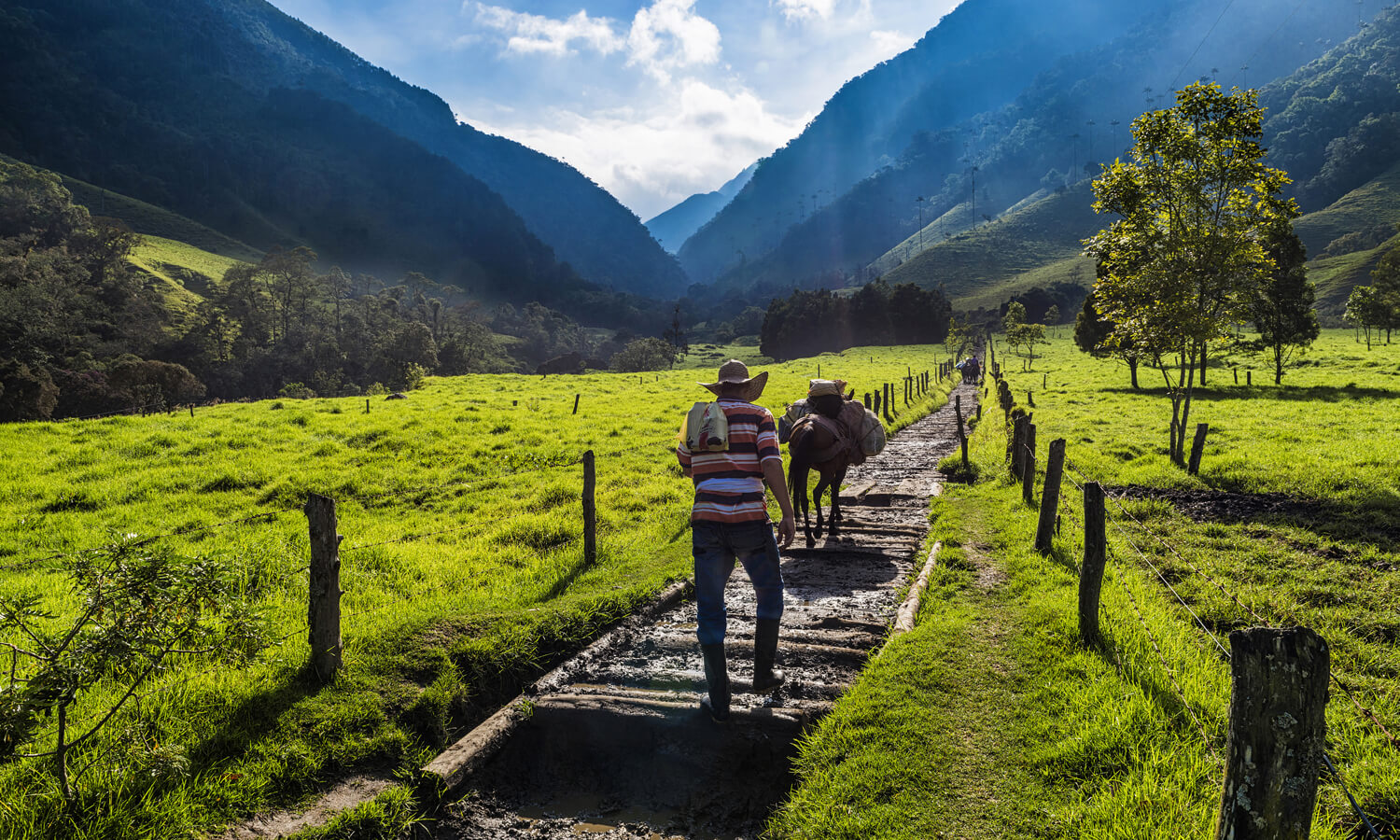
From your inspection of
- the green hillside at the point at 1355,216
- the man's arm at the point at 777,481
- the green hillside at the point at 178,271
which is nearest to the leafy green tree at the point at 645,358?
the green hillside at the point at 178,271

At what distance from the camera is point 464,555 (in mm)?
9938

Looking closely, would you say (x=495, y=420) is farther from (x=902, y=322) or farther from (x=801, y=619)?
(x=902, y=322)

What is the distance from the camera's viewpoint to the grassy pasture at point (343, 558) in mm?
4492

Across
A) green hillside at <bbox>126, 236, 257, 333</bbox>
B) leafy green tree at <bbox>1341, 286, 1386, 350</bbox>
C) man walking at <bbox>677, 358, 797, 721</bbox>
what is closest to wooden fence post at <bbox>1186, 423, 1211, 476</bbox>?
man walking at <bbox>677, 358, 797, 721</bbox>

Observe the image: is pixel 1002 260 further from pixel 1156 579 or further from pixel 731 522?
pixel 731 522

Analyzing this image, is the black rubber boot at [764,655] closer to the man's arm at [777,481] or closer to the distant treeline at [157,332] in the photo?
the man's arm at [777,481]

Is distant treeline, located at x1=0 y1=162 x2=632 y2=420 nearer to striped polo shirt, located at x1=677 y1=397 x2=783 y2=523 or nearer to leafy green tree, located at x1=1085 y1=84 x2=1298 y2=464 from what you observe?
striped polo shirt, located at x1=677 y1=397 x2=783 y2=523

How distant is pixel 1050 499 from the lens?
8.92 meters

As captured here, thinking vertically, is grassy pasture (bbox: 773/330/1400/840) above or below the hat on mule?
below

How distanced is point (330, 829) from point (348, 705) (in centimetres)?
139

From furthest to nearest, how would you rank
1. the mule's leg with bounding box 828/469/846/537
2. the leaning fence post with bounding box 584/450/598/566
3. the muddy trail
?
the mule's leg with bounding box 828/469/846/537, the leaning fence post with bounding box 584/450/598/566, the muddy trail

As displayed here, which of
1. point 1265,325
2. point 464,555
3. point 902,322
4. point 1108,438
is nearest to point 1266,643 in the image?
point 464,555

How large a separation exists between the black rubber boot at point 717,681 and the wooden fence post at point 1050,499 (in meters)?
5.88

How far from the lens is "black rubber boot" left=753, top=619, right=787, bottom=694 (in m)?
5.66
